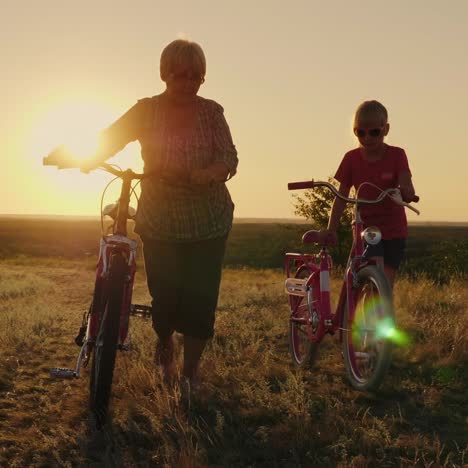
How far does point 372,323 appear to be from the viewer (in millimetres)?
4566

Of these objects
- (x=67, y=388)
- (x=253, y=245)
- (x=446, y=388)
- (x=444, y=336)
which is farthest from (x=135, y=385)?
(x=253, y=245)

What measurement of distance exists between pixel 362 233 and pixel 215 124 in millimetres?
1247

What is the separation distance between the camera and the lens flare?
4.32m

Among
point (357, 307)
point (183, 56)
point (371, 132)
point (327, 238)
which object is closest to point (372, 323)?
point (357, 307)

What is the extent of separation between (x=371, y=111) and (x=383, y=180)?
0.56m

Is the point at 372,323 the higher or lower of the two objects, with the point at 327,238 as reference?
lower

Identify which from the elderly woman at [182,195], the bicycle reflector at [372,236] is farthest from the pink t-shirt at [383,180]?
the elderly woman at [182,195]

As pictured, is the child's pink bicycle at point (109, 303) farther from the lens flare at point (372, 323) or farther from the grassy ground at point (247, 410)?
the lens flare at point (372, 323)

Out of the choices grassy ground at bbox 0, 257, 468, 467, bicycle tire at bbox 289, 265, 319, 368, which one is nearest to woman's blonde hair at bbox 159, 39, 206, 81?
grassy ground at bbox 0, 257, 468, 467

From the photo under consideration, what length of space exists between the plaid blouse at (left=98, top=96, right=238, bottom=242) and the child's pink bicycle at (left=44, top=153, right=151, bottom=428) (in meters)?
0.19

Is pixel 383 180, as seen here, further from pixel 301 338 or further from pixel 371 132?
pixel 301 338

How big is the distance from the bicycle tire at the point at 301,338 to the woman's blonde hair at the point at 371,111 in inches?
57.8

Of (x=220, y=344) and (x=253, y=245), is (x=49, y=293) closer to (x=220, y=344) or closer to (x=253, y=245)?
(x=220, y=344)

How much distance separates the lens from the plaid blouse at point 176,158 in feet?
15.2
